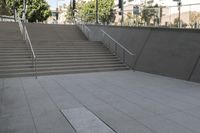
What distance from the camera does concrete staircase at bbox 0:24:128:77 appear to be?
38.4 feet

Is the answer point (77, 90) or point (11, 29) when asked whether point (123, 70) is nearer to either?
point (77, 90)

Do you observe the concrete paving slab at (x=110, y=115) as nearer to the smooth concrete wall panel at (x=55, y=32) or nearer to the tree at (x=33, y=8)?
the smooth concrete wall panel at (x=55, y=32)

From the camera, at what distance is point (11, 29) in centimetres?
1930

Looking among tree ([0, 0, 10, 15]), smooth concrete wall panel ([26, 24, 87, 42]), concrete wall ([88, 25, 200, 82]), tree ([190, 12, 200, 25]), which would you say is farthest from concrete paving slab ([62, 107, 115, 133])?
tree ([0, 0, 10, 15])

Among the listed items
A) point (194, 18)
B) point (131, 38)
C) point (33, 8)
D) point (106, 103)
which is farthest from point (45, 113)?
point (33, 8)

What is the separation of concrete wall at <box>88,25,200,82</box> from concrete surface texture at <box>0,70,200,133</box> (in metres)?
0.60

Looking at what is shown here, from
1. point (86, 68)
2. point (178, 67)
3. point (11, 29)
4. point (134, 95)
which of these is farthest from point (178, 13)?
point (11, 29)

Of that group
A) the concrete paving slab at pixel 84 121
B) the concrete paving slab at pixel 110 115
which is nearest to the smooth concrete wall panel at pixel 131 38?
the concrete paving slab at pixel 110 115

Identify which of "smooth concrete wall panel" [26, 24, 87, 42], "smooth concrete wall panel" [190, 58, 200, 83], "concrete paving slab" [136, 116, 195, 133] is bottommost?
"concrete paving slab" [136, 116, 195, 133]

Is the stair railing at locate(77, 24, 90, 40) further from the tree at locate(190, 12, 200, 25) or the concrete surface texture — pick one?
the tree at locate(190, 12, 200, 25)

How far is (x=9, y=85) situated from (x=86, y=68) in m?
4.38

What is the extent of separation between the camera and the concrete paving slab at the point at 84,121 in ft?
15.7

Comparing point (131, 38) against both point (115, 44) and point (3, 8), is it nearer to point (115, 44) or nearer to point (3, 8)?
point (115, 44)

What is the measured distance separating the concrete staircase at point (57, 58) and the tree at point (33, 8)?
22388 mm
